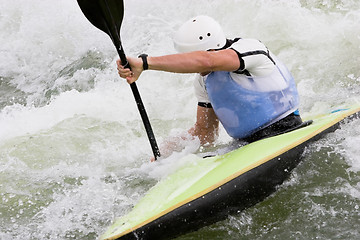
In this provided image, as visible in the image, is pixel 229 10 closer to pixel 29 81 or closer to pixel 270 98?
pixel 29 81

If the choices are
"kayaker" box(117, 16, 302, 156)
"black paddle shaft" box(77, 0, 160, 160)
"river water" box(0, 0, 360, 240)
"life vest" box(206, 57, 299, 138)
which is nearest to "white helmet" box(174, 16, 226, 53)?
"kayaker" box(117, 16, 302, 156)

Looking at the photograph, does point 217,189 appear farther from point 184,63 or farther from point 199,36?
point 199,36

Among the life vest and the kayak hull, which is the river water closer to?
the kayak hull

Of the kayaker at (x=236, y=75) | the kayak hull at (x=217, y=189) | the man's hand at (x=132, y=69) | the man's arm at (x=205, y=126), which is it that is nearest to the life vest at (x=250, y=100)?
the kayaker at (x=236, y=75)

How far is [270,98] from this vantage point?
11.2 feet

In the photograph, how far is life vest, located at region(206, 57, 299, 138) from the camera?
336 centimetres

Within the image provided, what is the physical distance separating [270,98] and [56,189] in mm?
1568

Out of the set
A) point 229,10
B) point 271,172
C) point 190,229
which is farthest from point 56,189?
point 229,10

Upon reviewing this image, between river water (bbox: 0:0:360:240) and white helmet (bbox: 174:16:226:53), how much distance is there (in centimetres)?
75

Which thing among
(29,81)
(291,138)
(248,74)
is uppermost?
(248,74)

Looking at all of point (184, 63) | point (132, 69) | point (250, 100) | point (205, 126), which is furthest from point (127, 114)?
point (184, 63)

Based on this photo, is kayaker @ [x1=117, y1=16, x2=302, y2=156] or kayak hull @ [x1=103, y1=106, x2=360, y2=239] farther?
kayaker @ [x1=117, y1=16, x2=302, y2=156]

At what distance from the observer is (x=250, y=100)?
339cm

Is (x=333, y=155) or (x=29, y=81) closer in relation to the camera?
(x=333, y=155)
